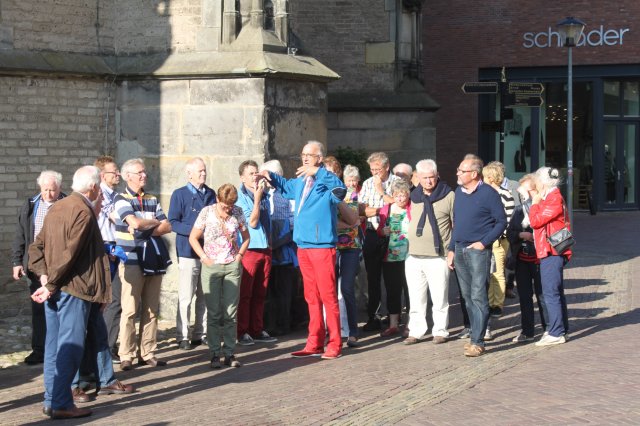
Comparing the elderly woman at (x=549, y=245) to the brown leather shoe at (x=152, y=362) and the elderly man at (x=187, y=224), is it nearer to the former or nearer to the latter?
the elderly man at (x=187, y=224)

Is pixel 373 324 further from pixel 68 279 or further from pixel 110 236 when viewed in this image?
pixel 68 279

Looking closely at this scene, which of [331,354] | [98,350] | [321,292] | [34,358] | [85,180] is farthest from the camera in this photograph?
[321,292]

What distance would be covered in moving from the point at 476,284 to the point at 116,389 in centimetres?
357

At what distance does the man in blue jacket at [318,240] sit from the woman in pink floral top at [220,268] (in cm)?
75

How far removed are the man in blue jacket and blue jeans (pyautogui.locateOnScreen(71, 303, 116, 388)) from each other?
2.20 m

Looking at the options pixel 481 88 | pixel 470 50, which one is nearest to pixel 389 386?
pixel 481 88

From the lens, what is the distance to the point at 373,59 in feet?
67.0

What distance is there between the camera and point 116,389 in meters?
8.64

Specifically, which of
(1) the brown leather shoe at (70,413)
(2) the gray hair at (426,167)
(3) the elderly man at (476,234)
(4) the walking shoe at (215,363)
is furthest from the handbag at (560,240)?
(1) the brown leather shoe at (70,413)

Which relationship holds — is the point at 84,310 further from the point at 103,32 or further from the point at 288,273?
the point at 103,32

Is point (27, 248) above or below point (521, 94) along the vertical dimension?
below

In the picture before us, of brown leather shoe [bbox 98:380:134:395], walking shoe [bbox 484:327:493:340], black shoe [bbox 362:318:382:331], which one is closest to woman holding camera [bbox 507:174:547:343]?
walking shoe [bbox 484:327:493:340]

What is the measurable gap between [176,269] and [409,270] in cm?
271

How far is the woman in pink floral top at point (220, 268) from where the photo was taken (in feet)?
31.8
